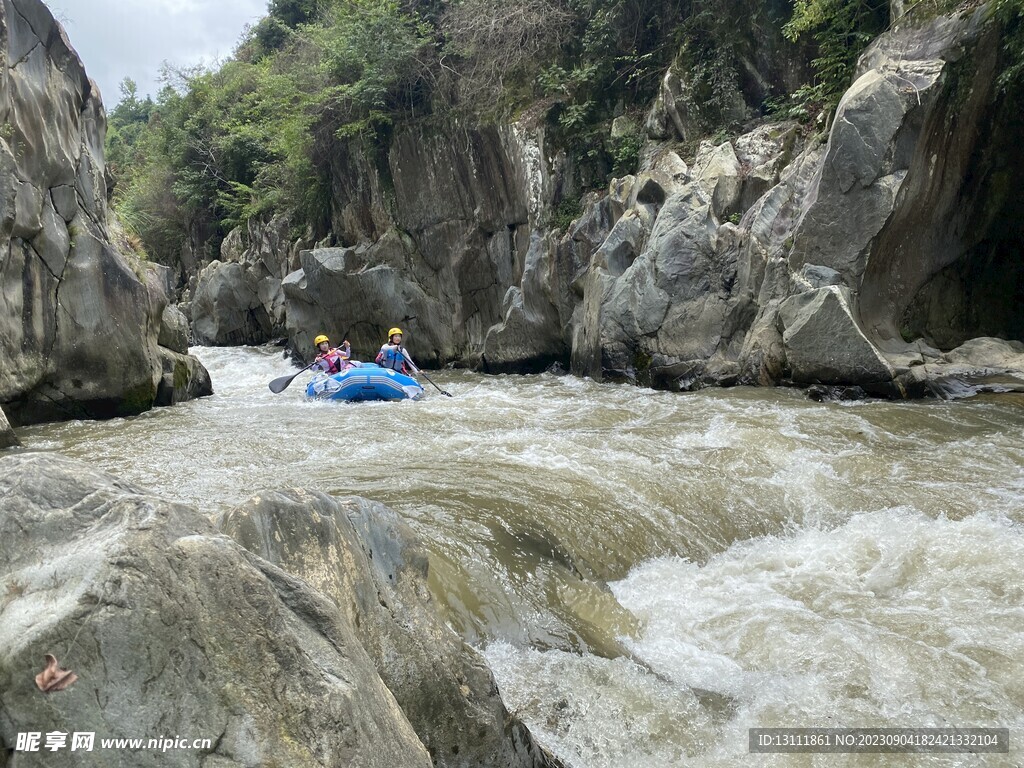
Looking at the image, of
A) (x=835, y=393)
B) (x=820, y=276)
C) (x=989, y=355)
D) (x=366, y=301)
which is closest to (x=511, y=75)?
(x=366, y=301)

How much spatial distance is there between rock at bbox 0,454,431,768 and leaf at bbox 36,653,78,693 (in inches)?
0.5

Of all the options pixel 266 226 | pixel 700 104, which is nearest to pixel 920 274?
pixel 700 104

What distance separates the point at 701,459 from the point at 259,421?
5.22m

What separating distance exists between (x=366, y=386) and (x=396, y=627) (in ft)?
28.4

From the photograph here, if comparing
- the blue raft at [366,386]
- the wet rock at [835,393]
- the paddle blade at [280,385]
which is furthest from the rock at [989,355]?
the paddle blade at [280,385]

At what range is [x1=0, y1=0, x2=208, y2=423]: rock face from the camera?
8281 mm

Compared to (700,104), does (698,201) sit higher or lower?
lower

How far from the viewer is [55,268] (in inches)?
348

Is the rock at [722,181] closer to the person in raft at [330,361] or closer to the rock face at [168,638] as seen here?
the person in raft at [330,361]

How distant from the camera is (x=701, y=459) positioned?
6188mm

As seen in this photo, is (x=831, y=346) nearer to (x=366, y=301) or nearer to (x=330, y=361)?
(x=330, y=361)

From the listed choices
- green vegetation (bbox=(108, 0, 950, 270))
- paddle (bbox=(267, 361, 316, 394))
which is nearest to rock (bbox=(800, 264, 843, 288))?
green vegetation (bbox=(108, 0, 950, 270))

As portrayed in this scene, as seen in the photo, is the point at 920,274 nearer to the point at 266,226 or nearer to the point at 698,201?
the point at 698,201

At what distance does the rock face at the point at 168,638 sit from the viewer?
1.53 meters
